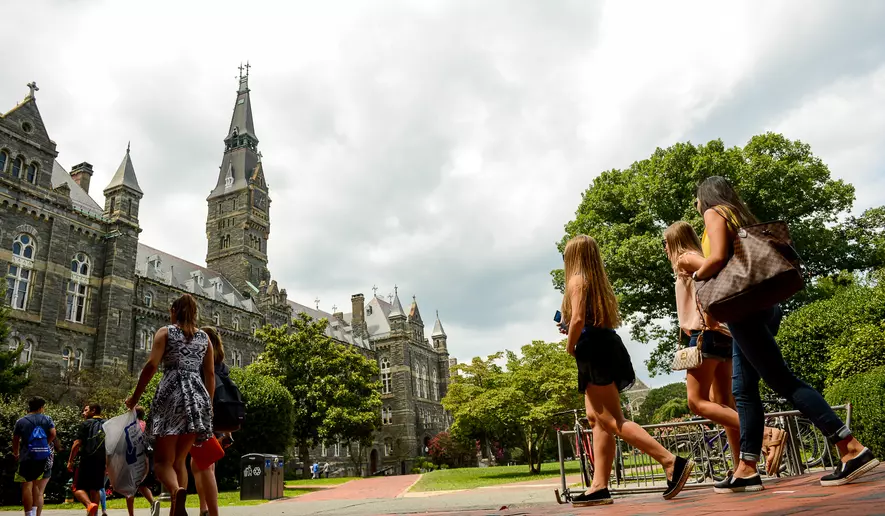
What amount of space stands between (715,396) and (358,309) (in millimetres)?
68670

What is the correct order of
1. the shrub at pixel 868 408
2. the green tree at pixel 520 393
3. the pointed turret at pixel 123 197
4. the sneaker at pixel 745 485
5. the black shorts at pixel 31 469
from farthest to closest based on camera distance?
the pointed turret at pixel 123 197
the green tree at pixel 520 393
the black shorts at pixel 31 469
the shrub at pixel 868 408
the sneaker at pixel 745 485

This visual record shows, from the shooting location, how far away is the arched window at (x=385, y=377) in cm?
6812

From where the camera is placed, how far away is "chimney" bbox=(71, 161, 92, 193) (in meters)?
40.3

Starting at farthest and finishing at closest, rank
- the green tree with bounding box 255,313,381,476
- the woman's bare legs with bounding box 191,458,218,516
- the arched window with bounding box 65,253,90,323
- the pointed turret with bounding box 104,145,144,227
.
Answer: the green tree with bounding box 255,313,381,476, the pointed turret with bounding box 104,145,144,227, the arched window with bounding box 65,253,90,323, the woman's bare legs with bounding box 191,458,218,516

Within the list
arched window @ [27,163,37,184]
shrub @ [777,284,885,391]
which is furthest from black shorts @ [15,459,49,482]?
arched window @ [27,163,37,184]

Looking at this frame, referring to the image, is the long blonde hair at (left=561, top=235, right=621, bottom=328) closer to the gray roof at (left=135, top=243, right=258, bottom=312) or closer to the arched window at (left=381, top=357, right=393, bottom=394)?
the gray roof at (left=135, top=243, right=258, bottom=312)

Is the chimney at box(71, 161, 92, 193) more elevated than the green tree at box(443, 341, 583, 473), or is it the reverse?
the chimney at box(71, 161, 92, 193)

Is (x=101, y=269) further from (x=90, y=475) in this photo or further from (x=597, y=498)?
(x=597, y=498)

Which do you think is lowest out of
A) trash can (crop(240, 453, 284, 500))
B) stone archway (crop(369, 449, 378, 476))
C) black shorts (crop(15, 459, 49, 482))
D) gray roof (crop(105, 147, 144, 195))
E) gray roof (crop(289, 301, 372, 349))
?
stone archway (crop(369, 449, 378, 476))

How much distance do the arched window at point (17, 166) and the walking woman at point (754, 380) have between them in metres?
38.1

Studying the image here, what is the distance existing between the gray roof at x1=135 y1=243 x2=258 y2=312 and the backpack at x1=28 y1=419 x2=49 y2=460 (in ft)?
117

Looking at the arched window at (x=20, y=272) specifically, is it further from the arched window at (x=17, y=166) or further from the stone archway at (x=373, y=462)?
the stone archway at (x=373, y=462)

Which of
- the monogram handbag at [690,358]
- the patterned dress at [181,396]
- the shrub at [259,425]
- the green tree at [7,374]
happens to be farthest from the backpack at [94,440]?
the green tree at [7,374]

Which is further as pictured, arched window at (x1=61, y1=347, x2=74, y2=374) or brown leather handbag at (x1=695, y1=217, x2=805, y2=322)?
arched window at (x1=61, y1=347, x2=74, y2=374)
